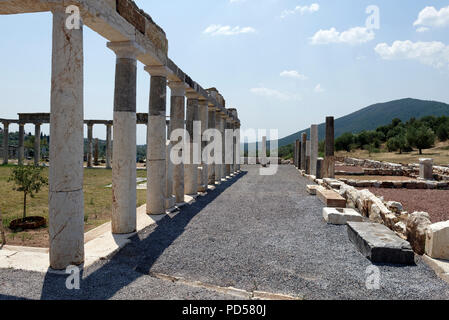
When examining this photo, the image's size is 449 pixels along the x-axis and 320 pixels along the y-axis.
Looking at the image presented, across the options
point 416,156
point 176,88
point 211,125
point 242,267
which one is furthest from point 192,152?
point 416,156

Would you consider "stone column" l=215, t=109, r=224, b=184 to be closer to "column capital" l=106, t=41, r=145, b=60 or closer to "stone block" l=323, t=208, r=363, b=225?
"stone block" l=323, t=208, r=363, b=225

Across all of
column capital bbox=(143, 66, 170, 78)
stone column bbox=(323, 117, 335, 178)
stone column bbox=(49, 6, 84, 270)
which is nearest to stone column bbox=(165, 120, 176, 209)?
column capital bbox=(143, 66, 170, 78)

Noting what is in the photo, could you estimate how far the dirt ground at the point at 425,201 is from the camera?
8523 millimetres

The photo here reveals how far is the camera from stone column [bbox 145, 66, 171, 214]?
8.45 m

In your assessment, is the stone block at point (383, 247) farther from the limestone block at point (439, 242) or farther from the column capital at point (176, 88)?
the column capital at point (176, 88)

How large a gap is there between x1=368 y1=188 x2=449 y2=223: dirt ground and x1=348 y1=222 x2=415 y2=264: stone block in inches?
112

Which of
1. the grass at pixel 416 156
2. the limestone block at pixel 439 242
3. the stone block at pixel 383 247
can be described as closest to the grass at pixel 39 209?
the stone block at pixel 383 247

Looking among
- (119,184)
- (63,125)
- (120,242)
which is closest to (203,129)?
(119,184)

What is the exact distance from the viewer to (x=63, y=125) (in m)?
4.58

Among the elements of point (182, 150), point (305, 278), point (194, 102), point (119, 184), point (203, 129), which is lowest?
point (305, 278)

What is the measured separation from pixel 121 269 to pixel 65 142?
6.95 feet

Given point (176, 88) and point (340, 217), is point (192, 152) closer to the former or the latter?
point (176, 88)

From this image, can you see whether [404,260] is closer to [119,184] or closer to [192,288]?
[192,288]
